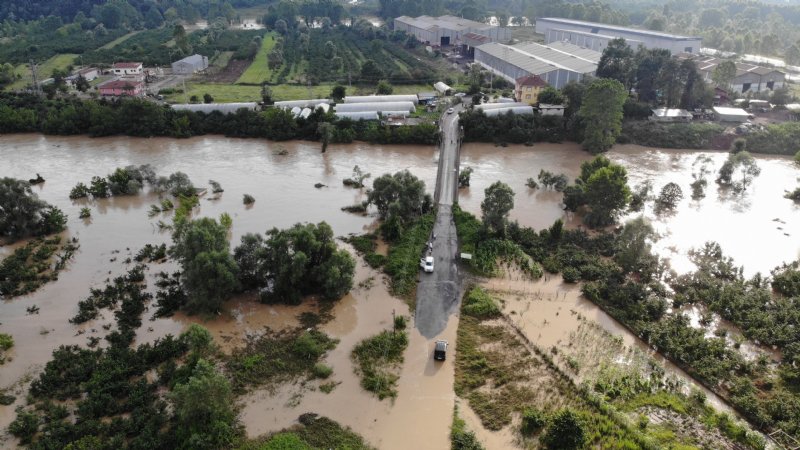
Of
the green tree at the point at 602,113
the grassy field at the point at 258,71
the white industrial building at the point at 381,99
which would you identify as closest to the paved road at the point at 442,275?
the green tree at the point at 602,113

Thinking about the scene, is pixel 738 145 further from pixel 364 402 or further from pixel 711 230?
pixel 364 402

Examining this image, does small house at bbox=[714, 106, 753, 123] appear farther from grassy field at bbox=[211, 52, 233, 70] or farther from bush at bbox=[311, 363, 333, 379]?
grassy field at bbox=[211, 52, 233, 70]

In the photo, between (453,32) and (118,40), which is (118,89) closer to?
(118,40)

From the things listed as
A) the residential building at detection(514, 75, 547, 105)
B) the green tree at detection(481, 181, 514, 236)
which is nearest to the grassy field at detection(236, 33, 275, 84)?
the residential building at detection(514, 75, 547, 105)

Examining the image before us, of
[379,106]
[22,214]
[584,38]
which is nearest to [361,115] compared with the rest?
[379,106]

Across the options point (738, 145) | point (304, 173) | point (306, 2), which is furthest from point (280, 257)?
point (306, 2)

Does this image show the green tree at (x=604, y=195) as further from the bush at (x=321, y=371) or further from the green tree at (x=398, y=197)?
the bush at (x=321, y=371)
